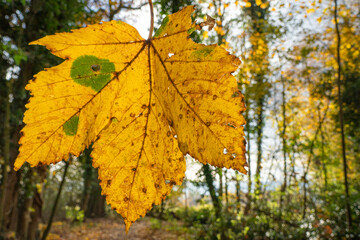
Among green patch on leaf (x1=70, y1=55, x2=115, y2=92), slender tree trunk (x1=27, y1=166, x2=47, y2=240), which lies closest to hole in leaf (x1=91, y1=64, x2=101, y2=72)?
green patch on leaf (x1=70, y1=55, x2=115, y2=92)

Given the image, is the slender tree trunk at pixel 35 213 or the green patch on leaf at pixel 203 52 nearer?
the green patch on leaf at pixel 203 52

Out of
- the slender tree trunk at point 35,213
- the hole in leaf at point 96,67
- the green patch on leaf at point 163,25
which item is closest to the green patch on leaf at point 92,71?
the hole in leaf at point 96,67

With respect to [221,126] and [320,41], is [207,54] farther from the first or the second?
[320,41]

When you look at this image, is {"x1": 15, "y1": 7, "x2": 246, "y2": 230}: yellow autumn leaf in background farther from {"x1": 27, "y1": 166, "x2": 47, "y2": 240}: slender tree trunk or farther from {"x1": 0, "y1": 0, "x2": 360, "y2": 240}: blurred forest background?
{"x1": 27, "y1": 166, "x2": 47, "y2": 240}: slender tree trunk

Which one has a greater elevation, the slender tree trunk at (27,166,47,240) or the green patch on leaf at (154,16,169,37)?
the green patch on leaf at (154,16,169,37)

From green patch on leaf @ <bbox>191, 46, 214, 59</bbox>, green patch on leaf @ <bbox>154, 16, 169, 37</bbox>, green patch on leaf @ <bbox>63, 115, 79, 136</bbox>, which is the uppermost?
green patch on leaf @ <bbox>154, 16, 169, 37</bbox>

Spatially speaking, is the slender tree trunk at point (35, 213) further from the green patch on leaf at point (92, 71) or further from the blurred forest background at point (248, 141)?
the green patch on leaf at point (92, 71)

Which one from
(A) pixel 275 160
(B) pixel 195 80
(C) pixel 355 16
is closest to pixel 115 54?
(B) pixel 195 80

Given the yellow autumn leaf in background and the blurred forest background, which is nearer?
the yellow autumn leaf in background
